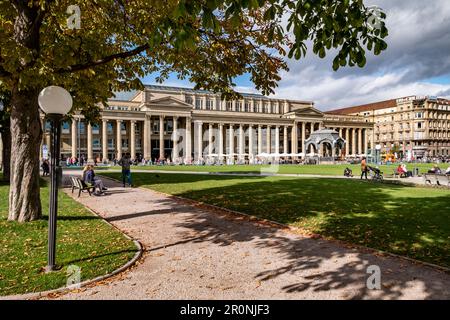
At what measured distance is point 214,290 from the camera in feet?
16.6

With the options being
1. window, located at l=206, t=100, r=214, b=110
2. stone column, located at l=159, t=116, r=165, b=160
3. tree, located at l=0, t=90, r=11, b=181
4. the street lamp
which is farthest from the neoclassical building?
the street lamp

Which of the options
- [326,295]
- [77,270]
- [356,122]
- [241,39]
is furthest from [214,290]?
[356,122]

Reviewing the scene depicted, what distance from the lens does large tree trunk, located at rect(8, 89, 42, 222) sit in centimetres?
883

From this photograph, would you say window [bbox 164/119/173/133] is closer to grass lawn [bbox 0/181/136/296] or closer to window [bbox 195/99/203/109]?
window [bbox 195/99/203/109]

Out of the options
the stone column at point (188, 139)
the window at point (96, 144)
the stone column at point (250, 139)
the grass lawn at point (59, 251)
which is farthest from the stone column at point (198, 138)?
the grass lawn at point (59, 251)

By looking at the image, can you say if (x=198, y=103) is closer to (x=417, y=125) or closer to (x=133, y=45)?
(x=417, y=125)

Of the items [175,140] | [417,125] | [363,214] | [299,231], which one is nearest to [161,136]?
[175,140]

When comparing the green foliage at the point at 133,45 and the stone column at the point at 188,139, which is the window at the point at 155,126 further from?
the green foliage at the point at 133,45

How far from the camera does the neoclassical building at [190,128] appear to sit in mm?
80688

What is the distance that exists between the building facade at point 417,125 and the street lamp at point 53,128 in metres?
117

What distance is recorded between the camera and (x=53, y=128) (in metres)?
6.00

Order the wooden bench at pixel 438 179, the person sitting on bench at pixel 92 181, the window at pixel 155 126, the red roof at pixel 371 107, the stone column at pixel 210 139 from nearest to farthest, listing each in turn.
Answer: the person sitting on bench at pixel 92 181 → the wooden bench at pixel 438 179 → the window at pixel 155 126 → the stone column at pixel 210 139 → the red roof at pixel 371 107

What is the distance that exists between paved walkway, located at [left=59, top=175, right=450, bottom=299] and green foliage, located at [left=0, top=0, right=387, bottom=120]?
349cm

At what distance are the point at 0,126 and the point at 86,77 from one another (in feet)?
56.3
